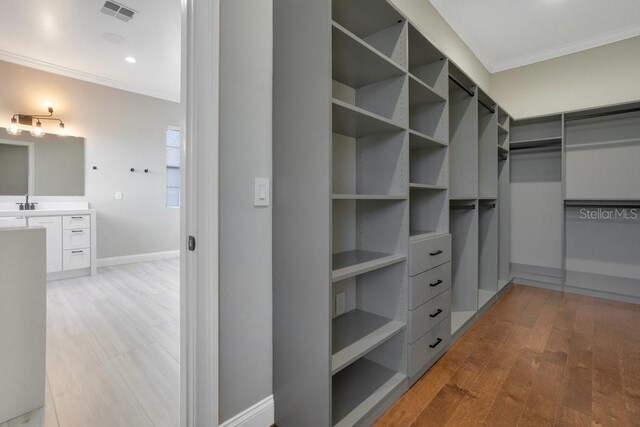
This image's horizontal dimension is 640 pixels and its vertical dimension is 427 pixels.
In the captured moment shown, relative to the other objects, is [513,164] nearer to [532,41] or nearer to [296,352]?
[532,41]

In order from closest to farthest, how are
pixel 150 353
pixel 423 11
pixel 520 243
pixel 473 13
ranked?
pixel 150 353, pixel 423 11, pixel 473 13, pixel 520 243

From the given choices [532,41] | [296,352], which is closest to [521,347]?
[296,352]

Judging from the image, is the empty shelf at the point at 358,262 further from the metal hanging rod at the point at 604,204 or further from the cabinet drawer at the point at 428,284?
the metal hanging rod at the point at 604,204

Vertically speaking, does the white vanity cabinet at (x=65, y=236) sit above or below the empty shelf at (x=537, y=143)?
below

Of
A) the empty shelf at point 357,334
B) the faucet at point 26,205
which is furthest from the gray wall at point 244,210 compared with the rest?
the faucet at point 26,205

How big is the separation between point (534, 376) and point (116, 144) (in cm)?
572

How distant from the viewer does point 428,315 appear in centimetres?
188

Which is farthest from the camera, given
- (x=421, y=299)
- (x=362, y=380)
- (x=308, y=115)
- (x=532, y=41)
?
(x=532, y=41)

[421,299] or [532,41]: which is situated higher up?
[532,41]

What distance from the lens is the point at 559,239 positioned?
363cm

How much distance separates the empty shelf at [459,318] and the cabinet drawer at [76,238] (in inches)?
181

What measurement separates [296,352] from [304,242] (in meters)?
0.50

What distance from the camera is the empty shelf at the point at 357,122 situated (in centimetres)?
135

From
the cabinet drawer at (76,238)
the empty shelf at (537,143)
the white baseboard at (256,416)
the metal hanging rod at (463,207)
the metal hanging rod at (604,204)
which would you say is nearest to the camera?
the white baseboard at (256,416)
